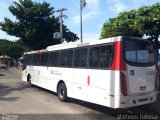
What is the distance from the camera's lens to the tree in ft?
102

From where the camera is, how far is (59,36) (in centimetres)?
3073

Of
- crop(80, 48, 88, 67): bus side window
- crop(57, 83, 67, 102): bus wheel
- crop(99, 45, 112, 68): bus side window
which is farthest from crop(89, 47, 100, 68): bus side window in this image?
crop(57, 83, 67, 102): bus wheel

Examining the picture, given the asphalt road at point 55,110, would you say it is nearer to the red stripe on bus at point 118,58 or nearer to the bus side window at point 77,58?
the bus side window at point 77,58

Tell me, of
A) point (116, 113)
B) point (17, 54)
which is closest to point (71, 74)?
point (116, 113)

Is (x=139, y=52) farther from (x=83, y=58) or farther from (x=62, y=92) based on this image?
(x=62, y=92)

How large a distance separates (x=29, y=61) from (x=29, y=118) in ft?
33.1

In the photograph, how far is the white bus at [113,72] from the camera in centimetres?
877

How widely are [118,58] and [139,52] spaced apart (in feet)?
3.39

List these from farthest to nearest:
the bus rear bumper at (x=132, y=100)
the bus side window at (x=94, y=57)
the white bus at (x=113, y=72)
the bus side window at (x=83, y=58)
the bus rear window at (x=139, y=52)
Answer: the bus side window at (x=83, y=58) < the bus side window at (x=94, y=57) < the bus rear window at (x=139, y=52) < the white bus at (x=113, y=72) < the bus rear bumper at (x=132, y=100)

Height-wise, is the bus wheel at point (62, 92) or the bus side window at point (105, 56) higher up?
the bus side window at point (105, 56)

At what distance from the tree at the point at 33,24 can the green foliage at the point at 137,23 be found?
57.0ft

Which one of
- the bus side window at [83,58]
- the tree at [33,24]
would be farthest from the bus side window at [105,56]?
the tree at [33,24]

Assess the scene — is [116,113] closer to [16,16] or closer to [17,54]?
[16,16]

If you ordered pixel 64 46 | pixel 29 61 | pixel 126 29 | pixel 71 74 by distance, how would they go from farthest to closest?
pixel 29 61 → pixel 126 29 → pixel 64 46 → pixel 71 74
